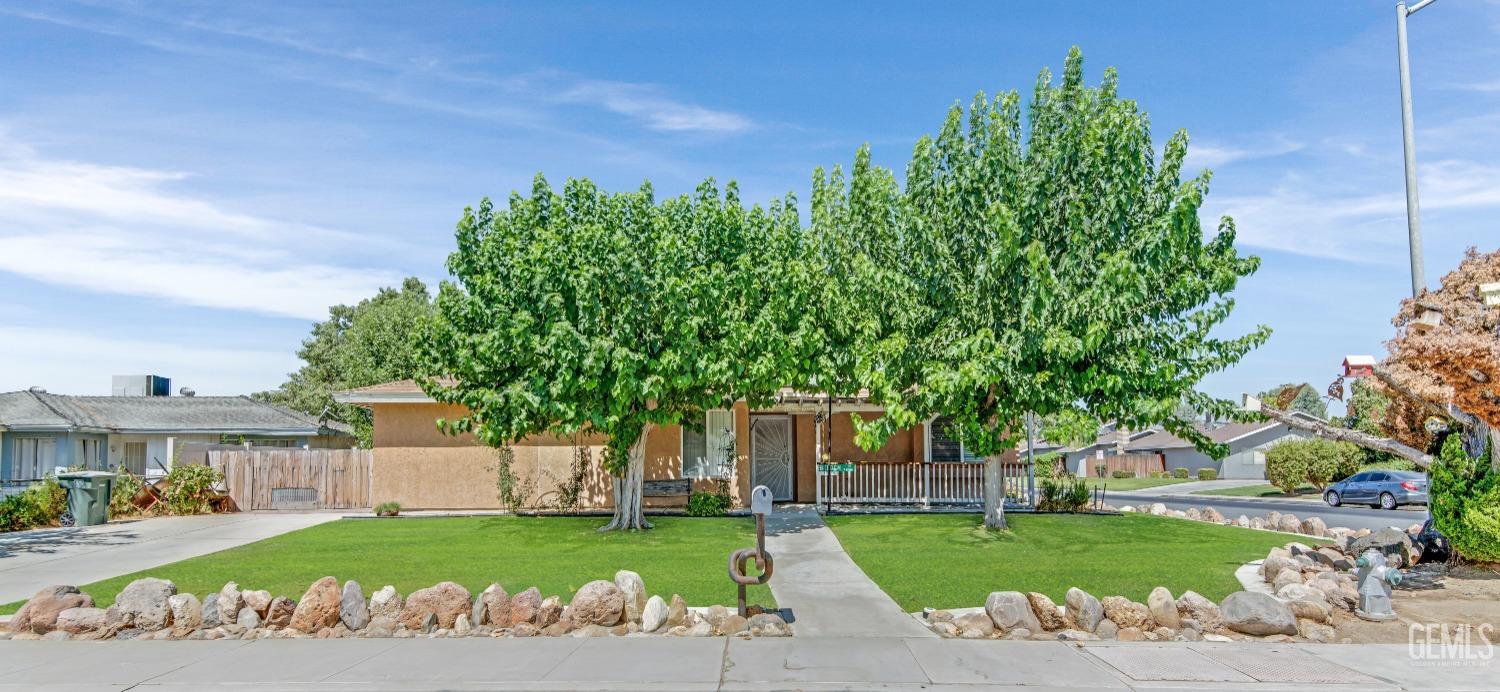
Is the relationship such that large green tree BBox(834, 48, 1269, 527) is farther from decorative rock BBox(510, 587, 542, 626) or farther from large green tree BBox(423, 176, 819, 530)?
decorative rock BBox(510, 587, 542, 626)

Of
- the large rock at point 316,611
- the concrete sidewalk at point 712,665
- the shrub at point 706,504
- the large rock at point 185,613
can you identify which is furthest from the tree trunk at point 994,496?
the large rock at point 185,613

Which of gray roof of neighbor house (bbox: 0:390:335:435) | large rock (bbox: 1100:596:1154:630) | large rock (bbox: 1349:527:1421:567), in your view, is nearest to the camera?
large rock (bbox: 1100:596:1154:630)

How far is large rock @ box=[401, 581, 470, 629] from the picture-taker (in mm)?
8875

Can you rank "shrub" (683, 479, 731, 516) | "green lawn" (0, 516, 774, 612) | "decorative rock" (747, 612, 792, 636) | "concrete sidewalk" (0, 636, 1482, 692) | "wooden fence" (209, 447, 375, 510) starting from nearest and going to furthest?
"concrete sidewalk" (0, 636, 1482, 692) < "decorative rock" (747, 612, 792, 636) < "green lawn" (0, 516, 774, 612) < "shrub" (683, 479, 731, 516) < "wooden fence" (209, 447, 375, 510)

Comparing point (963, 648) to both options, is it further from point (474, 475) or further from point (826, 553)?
point (474, 475)

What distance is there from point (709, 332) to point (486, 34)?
5.98 m

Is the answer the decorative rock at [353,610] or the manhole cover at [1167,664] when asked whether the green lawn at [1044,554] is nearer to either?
the manhole cover at [1167,664]

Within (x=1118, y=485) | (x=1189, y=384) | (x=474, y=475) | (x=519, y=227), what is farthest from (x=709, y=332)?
(x=1118, y=485)

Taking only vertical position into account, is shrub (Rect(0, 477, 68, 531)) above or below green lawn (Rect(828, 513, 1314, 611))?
above

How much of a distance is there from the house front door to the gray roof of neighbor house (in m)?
17.7

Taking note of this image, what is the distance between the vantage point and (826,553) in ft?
46.3
